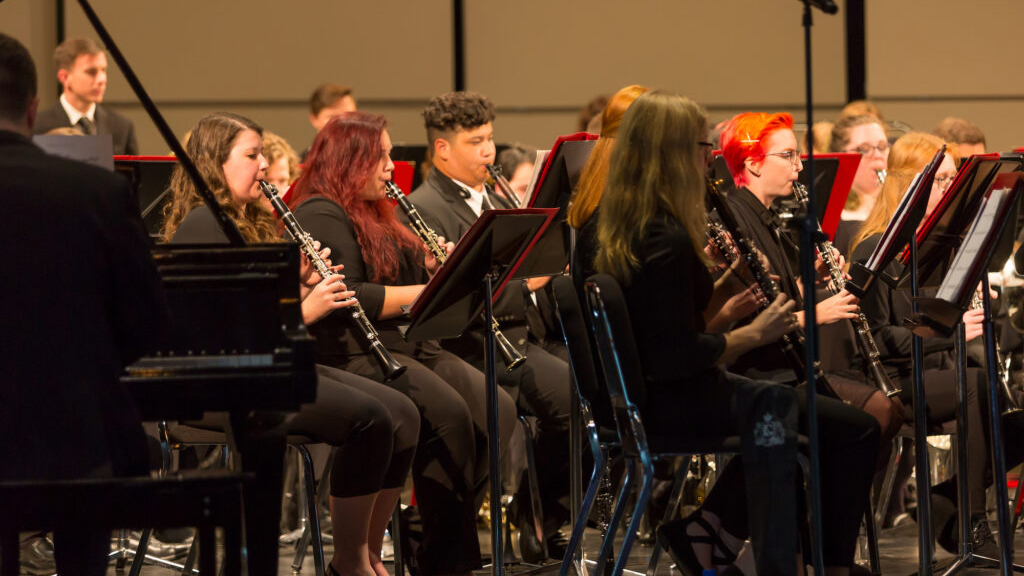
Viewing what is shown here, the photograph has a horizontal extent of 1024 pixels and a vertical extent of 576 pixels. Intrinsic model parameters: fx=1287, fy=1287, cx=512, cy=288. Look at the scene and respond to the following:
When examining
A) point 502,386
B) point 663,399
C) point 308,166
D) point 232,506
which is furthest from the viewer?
point 502,386

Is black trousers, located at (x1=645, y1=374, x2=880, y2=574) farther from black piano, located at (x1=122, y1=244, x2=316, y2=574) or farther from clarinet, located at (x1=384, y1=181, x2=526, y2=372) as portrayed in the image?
clarinet, located at (x1=384, y1=181, x2=526, y2=372)

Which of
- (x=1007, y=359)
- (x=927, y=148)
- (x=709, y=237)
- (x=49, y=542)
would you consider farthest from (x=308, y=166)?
(x=1007, y=359)

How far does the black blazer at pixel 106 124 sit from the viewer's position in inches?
223

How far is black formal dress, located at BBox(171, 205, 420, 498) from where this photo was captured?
10.0 ft

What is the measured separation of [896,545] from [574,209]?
5.80ft

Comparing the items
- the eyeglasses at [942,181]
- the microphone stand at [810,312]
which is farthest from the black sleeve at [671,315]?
the eyeglasses at [942,181]

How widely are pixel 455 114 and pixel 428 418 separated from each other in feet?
4.36

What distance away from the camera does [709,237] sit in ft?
9.83

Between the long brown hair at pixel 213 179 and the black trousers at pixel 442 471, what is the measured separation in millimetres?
431

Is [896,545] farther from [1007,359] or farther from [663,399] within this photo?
[663,399]

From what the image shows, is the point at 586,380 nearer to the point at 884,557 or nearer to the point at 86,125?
the point at 884,557

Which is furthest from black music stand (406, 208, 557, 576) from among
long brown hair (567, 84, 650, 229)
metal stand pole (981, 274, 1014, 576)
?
metal stand pole (981, 274, 1014, 576)

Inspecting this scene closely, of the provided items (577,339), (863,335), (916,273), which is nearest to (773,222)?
(863,335)

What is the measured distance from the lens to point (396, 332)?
3.56 m
